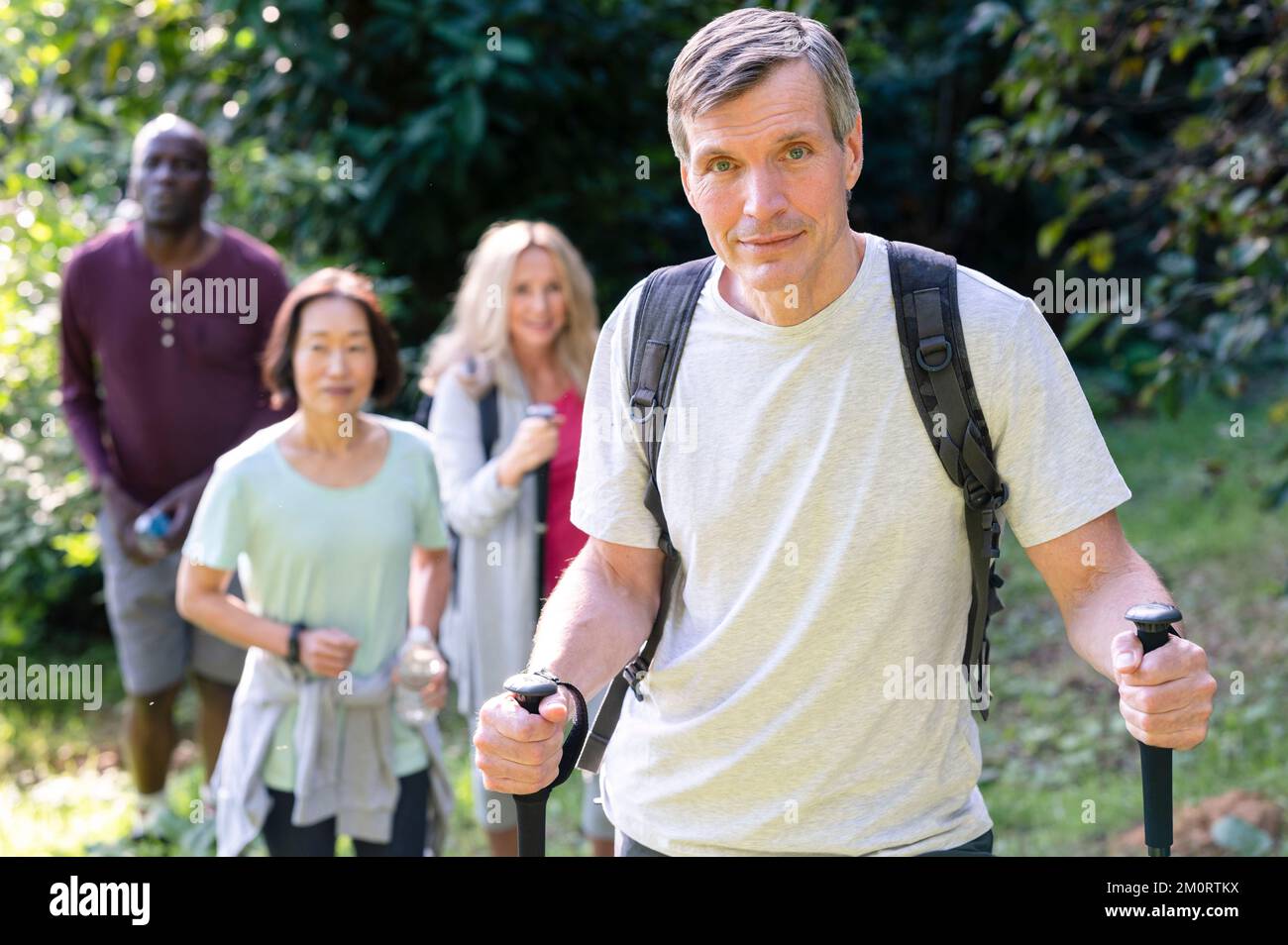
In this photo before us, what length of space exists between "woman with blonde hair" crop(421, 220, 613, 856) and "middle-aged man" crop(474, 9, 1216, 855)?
2.15 metres

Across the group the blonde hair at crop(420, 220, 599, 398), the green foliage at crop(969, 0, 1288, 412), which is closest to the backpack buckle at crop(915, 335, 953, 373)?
the blonde hair at crop(420, 220, 599, 398)

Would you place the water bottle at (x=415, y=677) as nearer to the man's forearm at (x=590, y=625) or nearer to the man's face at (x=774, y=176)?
the man's forearm at (x=590, y=625)

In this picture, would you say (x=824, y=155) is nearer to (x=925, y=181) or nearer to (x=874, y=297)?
(x=874, y=297)

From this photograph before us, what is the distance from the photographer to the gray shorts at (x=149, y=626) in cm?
524

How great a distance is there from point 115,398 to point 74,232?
1880 millimetres

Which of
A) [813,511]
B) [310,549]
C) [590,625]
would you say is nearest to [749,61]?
[813,511]

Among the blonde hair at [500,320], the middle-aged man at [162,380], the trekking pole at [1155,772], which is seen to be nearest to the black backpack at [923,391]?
the trekking pole at [1155,772]

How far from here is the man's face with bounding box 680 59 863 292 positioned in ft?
6.73

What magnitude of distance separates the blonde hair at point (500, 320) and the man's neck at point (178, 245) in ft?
3.29

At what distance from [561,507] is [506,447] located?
0.84 ft

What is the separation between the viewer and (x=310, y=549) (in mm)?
3928

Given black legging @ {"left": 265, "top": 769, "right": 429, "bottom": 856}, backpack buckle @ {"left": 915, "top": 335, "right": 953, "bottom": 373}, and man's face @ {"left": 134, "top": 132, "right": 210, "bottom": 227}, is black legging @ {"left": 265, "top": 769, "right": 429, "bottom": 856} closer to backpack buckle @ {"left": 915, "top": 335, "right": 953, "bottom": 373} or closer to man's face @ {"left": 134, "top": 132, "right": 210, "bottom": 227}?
man's face @ {"left": 134, "top": 132, "right": 210, "bottom": 227}

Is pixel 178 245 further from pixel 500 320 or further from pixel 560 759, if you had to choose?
pixel 560 759

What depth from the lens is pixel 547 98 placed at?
24.0ft
